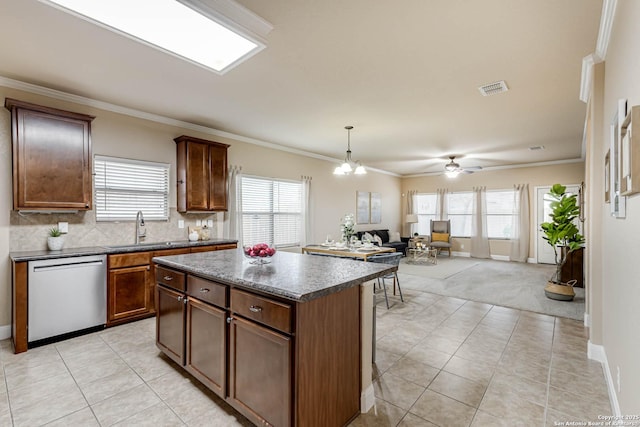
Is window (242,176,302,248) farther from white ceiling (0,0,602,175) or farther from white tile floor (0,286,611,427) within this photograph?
white tile floor (0,286,611,427)

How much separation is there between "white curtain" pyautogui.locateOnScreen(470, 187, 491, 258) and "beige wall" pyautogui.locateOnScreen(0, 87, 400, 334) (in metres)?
4.55

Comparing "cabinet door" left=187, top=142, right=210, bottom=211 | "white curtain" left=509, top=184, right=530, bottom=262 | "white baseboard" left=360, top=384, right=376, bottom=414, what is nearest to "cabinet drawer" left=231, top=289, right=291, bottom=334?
"white baseboard" left=360, top=384, right=376, bottom=414

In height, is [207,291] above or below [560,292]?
above

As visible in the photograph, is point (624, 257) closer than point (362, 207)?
Yes

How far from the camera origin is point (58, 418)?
193 centimetres

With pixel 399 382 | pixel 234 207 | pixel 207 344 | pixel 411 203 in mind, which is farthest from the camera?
pixel 411 203

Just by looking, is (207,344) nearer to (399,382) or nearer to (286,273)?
(286,273)

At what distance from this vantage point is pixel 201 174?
4.46 metres

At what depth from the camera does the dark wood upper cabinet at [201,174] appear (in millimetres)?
4324

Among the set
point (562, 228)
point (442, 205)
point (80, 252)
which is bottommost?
point (80, 252)

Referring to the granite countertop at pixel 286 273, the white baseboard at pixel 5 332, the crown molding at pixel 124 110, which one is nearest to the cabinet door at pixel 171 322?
the granite countertop at pixel 286 273

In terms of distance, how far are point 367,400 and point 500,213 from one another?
8.20 m

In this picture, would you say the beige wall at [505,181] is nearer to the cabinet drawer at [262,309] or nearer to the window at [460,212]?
the window at [460,212]

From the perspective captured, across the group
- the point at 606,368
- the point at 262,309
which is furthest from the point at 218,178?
the point at 606,368
